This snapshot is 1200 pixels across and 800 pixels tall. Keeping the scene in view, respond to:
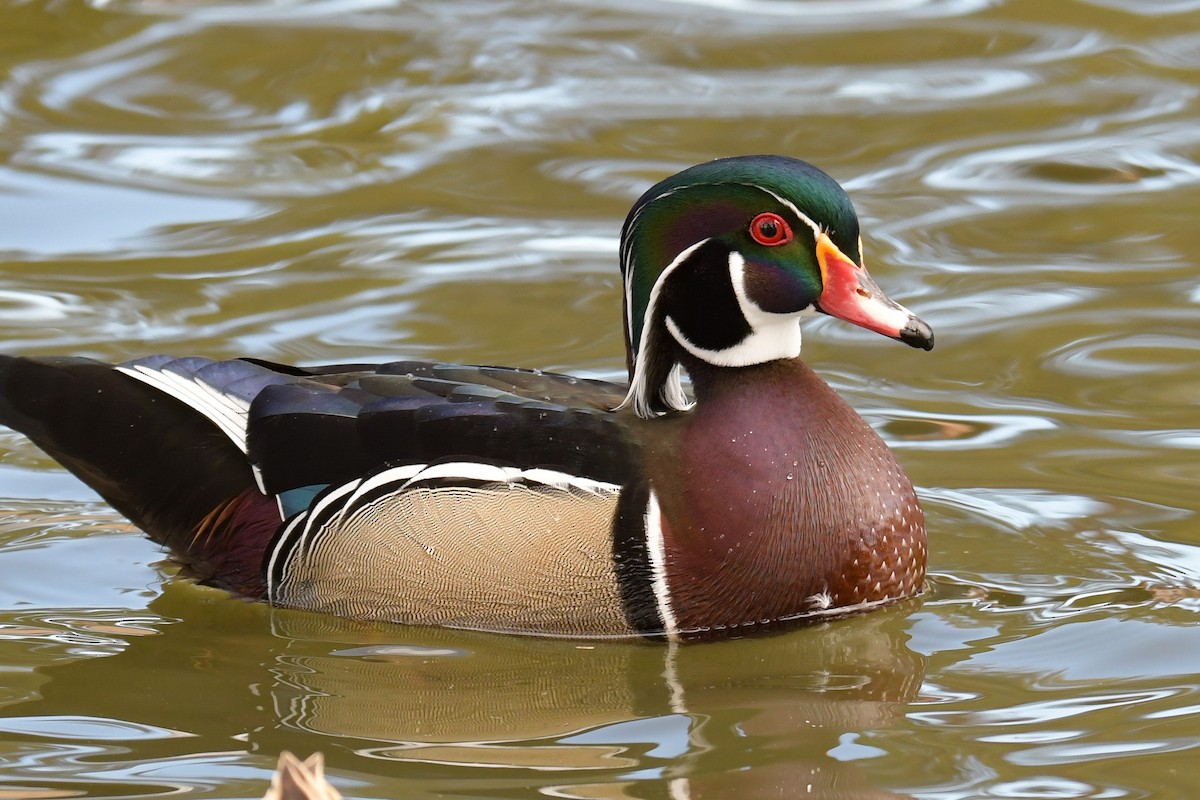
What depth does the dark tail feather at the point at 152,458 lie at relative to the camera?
587cm

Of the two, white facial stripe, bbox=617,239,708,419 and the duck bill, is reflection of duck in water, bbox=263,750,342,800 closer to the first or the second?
white facial stripe, bbox=617,239,708,419

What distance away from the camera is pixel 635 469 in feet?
18.1

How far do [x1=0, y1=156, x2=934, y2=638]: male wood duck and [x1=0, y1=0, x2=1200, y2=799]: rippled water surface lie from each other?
156 millimetres

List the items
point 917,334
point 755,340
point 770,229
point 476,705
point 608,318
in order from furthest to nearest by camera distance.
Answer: point 608,318, point 755,340, point 770,229, point 917,334, point 476,705

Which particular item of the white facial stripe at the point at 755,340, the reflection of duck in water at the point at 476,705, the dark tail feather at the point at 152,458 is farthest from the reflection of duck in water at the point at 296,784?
the white facial stripe at the point at 755,340

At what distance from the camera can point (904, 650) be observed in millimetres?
5539

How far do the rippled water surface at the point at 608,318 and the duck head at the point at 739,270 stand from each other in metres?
0.82

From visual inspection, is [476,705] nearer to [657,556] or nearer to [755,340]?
[657,556]

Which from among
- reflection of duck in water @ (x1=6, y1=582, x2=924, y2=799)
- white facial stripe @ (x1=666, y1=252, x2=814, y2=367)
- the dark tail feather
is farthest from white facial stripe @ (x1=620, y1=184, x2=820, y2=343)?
the dark tail feather

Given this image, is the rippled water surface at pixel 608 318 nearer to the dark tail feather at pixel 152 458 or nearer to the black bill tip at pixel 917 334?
the dark tail feather at pixel 152 458

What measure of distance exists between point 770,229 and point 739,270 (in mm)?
142

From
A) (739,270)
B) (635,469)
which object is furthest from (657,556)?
(739,270)

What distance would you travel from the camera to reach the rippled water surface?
16.4 feet

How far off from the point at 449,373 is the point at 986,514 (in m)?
1.77
